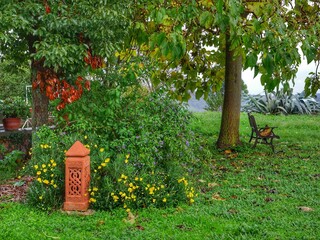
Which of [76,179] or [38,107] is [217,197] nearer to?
[76,179]

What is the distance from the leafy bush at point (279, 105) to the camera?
22656mm

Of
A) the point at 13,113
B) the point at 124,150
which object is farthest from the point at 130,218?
the point at 13,113

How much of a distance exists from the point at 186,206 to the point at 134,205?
0.68 meters

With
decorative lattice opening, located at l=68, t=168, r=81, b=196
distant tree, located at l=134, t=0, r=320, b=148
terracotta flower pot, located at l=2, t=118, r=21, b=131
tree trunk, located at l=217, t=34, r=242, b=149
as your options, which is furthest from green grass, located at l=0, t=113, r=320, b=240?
terracotta flower pot, located at l=2, t=118, r=21, b=131

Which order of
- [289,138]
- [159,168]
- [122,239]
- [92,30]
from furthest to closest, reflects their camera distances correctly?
[289,138] → [92,30] → [159,168] → [122,239]

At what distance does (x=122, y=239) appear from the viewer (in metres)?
5.15

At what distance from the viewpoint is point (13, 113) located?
12.0 metres

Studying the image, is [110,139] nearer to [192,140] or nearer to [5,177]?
[192,140]

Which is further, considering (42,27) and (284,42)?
(42,27)

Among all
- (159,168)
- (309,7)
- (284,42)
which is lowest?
(159,168)

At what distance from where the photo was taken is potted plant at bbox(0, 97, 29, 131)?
11297 millimetres

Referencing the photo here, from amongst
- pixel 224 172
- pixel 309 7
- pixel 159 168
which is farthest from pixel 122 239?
pixel 309 7

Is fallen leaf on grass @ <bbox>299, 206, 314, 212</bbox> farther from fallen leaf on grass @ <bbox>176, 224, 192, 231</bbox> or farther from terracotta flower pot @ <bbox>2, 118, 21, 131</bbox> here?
terracotta flower pot @ <bbox>2, 118, 21, 131</bbox>

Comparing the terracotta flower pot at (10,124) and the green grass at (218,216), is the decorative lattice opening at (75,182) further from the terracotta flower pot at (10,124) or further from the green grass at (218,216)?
the terracotta flower pot at (10,124)
